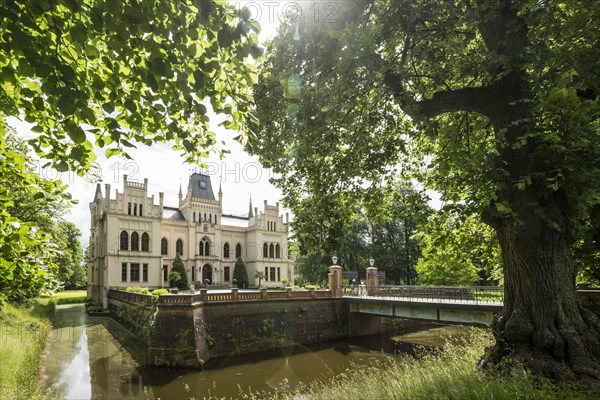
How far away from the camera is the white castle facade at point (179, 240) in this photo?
3434 cm

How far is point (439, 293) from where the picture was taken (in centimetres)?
1956

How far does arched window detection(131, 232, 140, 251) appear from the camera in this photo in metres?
35.2

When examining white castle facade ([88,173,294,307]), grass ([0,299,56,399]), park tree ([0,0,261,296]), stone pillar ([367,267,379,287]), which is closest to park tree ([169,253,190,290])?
white castle facade ([88,173,294,307])

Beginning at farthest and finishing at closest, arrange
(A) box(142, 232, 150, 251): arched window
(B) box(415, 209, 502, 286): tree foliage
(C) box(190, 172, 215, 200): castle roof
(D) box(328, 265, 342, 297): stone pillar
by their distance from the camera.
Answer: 1. (C) box(190, 172, 215, 200): castle roof
2. (A) box(142, 232, 150, 251): arched window
3. (D) box(328, 265, 342, 297): stone pillar
4. (B) box(415, 209, 502, 286): tree foliage

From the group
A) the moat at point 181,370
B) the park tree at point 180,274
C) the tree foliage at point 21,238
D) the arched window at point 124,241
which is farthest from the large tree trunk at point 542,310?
the arched window at point 124,241

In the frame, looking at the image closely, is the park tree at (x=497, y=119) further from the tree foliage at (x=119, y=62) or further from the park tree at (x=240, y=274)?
the park tree at (x=240, y=274)

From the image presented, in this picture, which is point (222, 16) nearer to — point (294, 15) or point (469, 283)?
point (294, 15)

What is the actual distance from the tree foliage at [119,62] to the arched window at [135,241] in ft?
110

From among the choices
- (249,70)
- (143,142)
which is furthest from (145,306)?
(249,70)

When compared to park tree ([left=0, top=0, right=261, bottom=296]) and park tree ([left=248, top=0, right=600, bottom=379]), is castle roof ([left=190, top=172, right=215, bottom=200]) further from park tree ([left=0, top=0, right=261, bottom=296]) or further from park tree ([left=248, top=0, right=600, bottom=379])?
park tree ([left=0, top=0, right=261, bottom=296])

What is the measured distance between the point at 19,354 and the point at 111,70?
12.7 metres

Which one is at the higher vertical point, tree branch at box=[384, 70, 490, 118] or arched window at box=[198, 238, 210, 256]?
tree branch at box=[384, 70, 490, 118]

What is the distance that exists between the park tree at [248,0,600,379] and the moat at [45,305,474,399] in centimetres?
770

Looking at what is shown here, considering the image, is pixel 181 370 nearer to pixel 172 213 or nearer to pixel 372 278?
pixel 372 278
